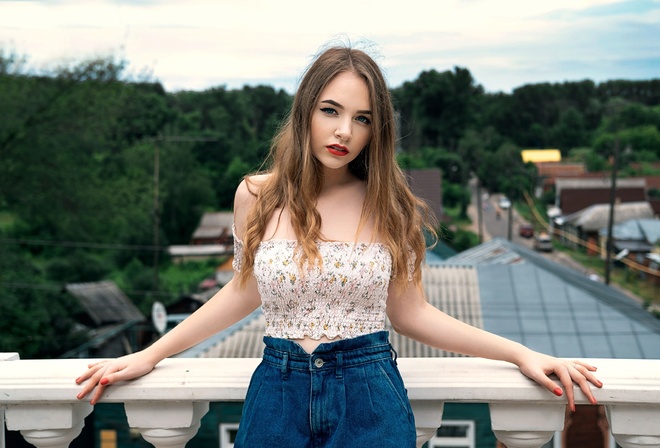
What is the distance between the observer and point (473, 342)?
1940mm

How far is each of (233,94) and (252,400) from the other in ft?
196

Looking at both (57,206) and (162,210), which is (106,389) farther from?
(162,210)

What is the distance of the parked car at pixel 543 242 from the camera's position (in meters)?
50.3

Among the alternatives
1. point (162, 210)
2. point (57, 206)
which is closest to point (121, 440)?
point (57, 206)

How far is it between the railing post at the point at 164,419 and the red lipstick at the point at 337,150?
671 mm

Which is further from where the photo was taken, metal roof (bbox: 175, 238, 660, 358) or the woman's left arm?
metal roof (bbox: 175, 238, 660, 358)

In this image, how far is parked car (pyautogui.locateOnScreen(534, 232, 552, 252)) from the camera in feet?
165

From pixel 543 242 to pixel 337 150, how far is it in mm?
51010

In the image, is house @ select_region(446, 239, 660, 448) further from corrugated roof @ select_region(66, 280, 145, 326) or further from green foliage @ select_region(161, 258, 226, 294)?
green foliage @ select_region(161, 258, 226, 294)

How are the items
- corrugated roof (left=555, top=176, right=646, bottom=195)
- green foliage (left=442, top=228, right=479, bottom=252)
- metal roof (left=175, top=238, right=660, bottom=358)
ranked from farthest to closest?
corrugated roof (left=555, top=176, right=646, bottom=195) → green foliage (left=442, top=228, right=479, bottom=252) → metal roof (left=175, top=238, right=660, bottom=358)

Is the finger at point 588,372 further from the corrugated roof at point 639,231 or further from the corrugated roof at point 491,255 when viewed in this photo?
the corrugated roof at point 639,231

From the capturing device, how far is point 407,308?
2.01 m

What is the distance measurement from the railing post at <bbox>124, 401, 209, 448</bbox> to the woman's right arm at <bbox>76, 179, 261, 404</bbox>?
0.08m

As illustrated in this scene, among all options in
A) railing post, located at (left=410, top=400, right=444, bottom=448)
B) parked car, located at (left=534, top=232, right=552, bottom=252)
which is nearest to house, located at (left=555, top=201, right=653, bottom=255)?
parked car, located at (left=534, top=232, right=552, bottom=252)
